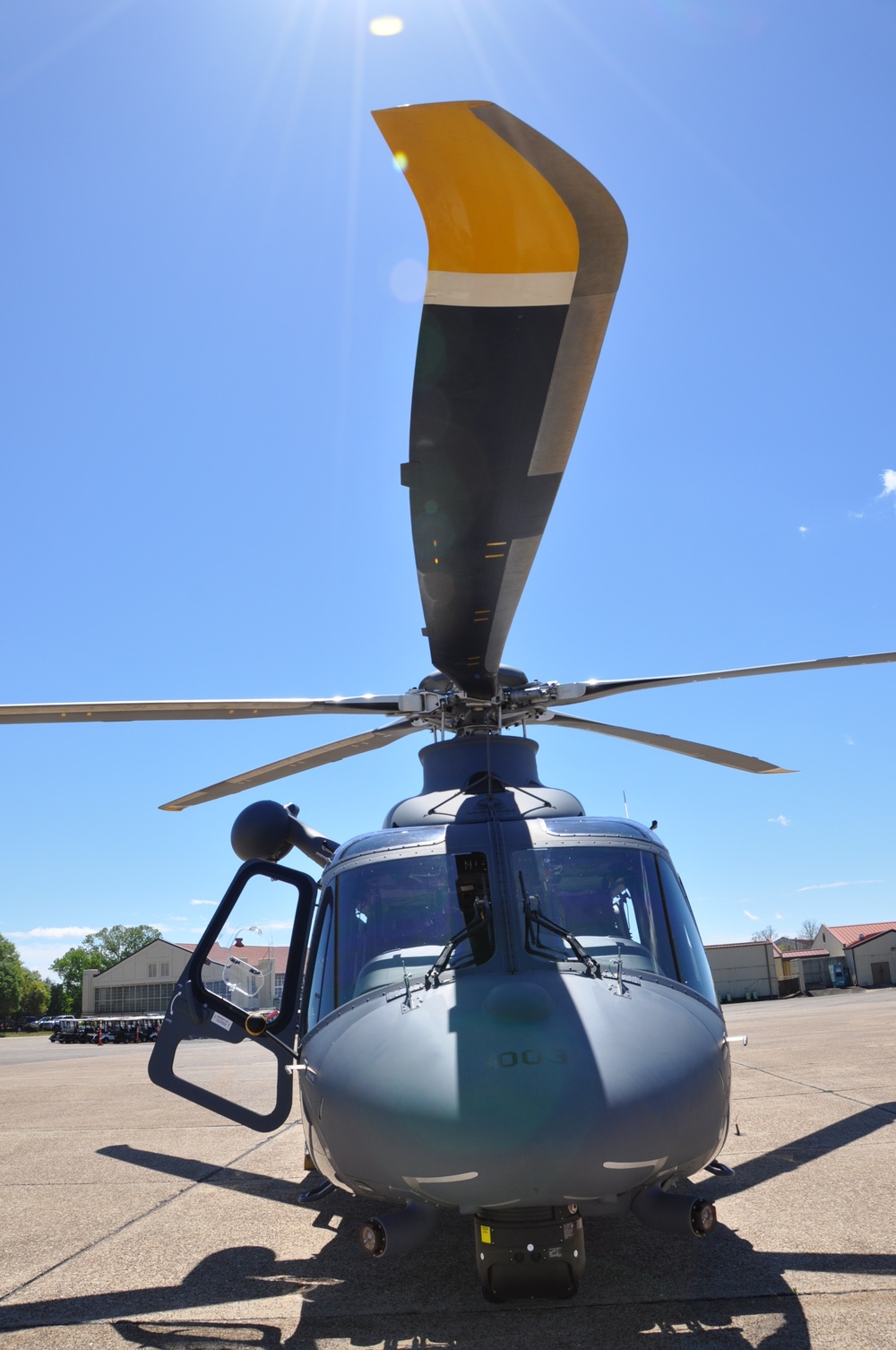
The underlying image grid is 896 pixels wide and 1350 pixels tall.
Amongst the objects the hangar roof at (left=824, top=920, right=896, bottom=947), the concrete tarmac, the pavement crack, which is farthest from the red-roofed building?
the concrete tarmac

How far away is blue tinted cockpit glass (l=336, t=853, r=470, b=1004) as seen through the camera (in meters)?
4.62

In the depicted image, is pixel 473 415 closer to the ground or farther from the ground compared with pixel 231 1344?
farther from the ground

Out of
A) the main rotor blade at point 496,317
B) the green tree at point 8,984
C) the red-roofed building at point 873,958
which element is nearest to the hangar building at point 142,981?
the green tree at point 8,984

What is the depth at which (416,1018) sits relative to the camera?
150 inches

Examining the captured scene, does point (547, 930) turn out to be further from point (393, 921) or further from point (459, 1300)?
point (459, 1300)

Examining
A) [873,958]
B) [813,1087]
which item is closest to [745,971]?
[873,958]

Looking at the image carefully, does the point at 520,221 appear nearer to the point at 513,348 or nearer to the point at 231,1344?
the point at 513,348

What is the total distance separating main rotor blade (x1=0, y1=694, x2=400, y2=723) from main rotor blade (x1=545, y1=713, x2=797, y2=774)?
152cm

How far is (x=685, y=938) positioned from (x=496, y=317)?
12.4ft

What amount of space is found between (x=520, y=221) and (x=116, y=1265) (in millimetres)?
5556

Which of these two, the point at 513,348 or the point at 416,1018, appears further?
the point at 416,1018

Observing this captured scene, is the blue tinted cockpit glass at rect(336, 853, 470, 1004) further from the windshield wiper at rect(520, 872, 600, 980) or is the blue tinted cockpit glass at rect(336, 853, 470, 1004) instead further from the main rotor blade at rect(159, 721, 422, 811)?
the main rotor blade at rect(159, 721, 422, 811)

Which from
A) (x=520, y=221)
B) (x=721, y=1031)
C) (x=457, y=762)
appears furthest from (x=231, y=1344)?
(x=520, y=221)

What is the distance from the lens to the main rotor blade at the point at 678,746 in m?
6.93
